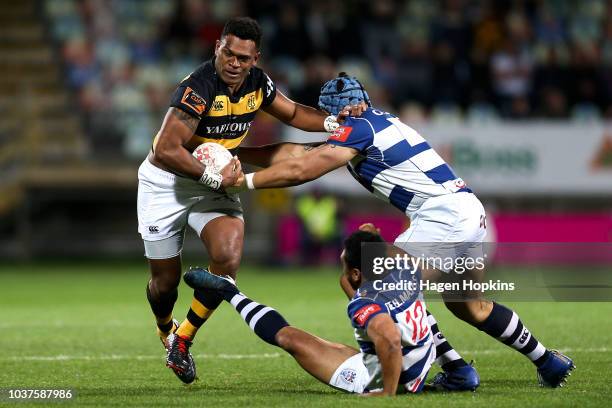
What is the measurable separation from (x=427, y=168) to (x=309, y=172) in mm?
708

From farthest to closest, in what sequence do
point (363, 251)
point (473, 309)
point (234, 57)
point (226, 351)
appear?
point (226, 351), point (234, 57), point (473, 309), point (363, 251)

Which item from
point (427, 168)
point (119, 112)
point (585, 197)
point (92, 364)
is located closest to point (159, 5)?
point (119, 112)

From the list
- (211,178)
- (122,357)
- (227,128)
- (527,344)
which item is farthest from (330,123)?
(122,357)

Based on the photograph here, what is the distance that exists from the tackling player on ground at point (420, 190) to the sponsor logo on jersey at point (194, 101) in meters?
0.62

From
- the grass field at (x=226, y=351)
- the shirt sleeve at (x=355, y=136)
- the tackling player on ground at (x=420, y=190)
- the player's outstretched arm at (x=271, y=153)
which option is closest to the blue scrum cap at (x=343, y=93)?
the tackling player on ground at (x=420, y=190)

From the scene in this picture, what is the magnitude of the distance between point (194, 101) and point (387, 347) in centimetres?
210

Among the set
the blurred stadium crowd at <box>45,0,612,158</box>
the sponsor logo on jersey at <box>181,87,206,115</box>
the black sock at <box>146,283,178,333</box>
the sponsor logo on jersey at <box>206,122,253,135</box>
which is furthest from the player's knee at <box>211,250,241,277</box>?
the blurred stadium crowd at <box>45,0,612,158</box>

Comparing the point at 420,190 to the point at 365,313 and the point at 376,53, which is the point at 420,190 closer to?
the point at 365,313

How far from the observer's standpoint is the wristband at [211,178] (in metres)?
6.95

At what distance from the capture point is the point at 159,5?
19750 mm

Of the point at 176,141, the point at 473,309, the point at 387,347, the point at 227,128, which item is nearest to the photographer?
the point at 387,347

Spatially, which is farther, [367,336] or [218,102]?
[218,102]

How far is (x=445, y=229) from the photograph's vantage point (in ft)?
22.0

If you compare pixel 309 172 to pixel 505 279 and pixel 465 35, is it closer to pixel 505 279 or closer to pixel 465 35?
pixel 505 279
